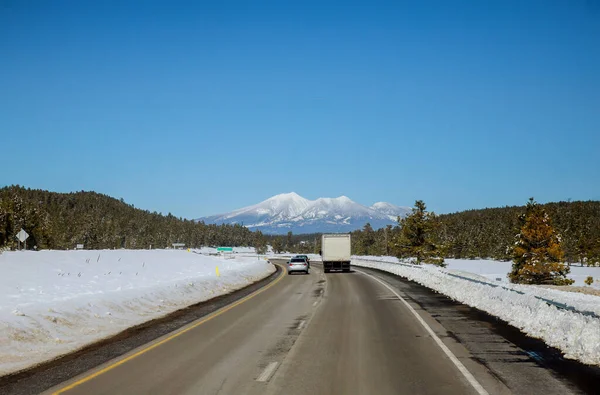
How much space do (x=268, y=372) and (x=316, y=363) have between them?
1.16m

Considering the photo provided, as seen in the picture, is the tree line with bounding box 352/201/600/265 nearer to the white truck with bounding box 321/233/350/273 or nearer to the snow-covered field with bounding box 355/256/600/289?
the snow-covered field with bounding box 355/256/600/289

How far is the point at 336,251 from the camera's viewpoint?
172 feet

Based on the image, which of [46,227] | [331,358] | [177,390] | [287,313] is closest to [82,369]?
[177,390]

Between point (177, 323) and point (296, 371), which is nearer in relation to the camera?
point (296, 371)

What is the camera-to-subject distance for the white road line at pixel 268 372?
8.55m

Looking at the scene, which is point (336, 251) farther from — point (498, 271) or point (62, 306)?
point (498, 271)

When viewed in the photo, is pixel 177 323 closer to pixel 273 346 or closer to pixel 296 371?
pixel 273 346

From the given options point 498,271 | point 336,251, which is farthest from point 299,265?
point 498,271

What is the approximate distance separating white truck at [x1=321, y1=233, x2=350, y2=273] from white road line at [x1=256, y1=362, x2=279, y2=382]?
42.5 meters

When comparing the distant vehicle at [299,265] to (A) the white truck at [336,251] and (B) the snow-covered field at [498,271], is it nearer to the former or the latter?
(A) the white truck at [336,251]

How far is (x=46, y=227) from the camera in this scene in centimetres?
12444

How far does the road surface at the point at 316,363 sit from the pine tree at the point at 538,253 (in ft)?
179

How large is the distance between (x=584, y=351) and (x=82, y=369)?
31.2 ft

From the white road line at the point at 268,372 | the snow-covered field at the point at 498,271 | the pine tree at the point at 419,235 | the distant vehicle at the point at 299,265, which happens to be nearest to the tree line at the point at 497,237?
the snow-covered field at the point at 498,271
